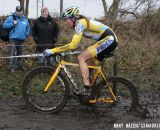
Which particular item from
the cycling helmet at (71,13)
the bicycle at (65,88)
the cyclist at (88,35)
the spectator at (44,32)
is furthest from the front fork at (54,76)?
the spectator at (44,32)

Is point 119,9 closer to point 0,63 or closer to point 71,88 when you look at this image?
point 0,63

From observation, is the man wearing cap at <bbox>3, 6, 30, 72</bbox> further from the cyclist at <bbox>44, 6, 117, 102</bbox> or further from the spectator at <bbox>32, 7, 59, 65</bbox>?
the cyclist at <bbox>44, 6, 117, 102</bbox>

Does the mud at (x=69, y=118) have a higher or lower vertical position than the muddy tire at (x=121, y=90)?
lower

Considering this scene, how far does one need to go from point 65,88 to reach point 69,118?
65 centimetres

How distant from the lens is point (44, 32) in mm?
12781

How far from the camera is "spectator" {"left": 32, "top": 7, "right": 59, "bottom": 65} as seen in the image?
41.9 ft

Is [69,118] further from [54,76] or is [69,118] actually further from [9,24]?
[9,24]

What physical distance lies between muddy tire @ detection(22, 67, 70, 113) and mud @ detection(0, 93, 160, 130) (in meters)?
0.17

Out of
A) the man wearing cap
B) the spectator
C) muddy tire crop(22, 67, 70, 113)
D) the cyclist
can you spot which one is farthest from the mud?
the man wearing cap

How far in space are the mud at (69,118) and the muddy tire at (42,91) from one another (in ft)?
0.55

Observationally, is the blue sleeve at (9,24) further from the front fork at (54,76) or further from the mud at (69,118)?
the front fork at (54,76)

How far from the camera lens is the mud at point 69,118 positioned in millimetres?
7977

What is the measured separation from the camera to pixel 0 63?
14.0m

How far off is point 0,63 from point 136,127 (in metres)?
7.03
